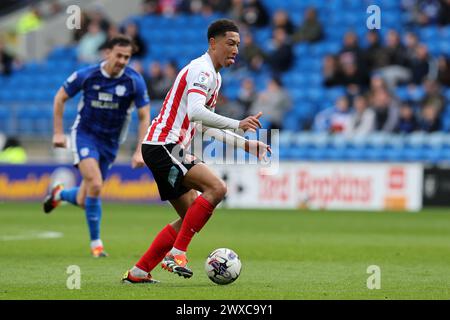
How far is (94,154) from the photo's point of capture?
12.4 meters

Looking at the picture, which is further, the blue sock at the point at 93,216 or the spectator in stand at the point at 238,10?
the spectator in stand at the point at 238,10

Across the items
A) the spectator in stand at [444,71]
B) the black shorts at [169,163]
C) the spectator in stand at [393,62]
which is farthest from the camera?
the spectator in stand at [393,62]

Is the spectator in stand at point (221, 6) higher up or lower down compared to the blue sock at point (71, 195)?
higher up

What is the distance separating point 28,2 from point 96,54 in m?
6.17

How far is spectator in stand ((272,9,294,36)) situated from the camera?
25109 mm

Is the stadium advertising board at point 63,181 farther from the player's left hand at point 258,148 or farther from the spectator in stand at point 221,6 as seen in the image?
the player's left hand at point 258,148

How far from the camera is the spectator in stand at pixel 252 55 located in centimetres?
2473

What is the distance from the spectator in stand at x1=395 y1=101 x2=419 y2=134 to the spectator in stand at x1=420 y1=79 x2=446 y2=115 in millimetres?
359

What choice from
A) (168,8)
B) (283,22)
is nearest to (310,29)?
(283,22)

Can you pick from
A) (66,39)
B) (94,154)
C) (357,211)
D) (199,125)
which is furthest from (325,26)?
(199,125)

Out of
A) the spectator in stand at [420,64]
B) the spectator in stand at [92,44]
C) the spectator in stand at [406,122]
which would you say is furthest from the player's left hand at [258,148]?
the spectator in stand at [92,44]

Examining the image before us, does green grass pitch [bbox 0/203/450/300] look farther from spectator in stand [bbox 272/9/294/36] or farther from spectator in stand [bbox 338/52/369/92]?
spectator in stand [bbox 272/9/294/36]

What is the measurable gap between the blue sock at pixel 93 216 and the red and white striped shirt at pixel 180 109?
334 cm

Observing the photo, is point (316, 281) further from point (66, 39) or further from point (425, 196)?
point (66, 39)
